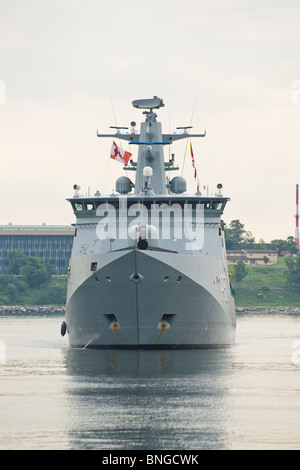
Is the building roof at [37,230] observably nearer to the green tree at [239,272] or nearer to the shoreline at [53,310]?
the green tree at [239,272]

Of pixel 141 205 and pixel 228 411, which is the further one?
pixel 141 205

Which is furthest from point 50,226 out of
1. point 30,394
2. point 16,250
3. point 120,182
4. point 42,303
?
point 30,394

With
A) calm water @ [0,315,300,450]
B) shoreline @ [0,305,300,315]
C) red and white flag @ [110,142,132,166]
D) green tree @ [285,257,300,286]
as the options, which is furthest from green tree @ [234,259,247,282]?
calm water @ [0,315,300,450]

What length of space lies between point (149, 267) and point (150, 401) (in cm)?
936

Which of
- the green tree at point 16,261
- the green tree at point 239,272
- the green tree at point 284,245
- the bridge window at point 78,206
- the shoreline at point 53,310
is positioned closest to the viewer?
the bridge window at point 78,206

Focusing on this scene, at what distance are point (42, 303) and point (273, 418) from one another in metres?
112

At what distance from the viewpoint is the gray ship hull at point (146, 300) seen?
109 feet

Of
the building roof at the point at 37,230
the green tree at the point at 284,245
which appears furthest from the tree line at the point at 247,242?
the building roof at the point at 37,230

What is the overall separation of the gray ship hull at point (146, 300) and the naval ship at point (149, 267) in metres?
0.04

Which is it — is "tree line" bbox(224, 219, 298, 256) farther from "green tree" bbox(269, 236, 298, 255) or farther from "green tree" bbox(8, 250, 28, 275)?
"green tree" bbox(8, 250, 28, 275)

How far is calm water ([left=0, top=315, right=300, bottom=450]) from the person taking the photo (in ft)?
64.4

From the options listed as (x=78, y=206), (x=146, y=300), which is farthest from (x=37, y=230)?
(x=146, y=300)
